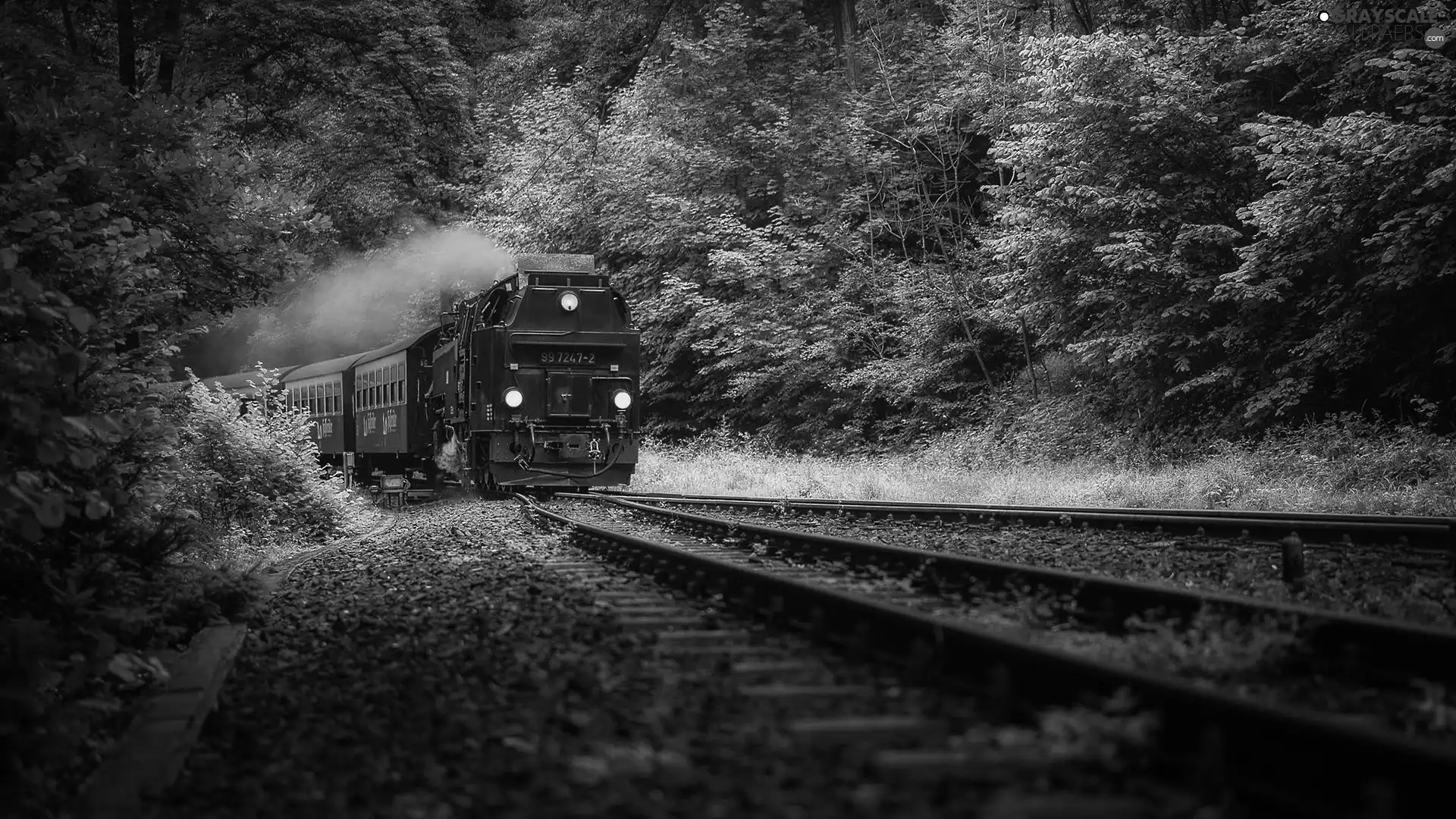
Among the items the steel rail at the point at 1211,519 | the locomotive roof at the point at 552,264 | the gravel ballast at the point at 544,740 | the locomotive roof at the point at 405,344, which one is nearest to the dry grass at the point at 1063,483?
the steel rail at the point at 1211,519

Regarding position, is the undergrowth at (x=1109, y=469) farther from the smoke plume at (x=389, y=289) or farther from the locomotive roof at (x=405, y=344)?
the smoke plume at (x=389, y=289)

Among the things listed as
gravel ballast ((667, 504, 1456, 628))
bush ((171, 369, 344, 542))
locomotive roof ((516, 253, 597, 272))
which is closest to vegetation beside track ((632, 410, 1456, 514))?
gravel ballast ((667, 504, 1456, 628))

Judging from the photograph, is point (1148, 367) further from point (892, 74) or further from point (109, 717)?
point (109, 717)

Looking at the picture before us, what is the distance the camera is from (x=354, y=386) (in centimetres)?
2438

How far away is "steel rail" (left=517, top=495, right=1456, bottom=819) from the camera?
2.66 m

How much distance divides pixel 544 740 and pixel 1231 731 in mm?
2003

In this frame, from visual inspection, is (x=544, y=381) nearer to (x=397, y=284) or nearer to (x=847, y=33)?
(x=847, y=33)

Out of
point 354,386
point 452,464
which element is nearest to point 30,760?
point 452,464

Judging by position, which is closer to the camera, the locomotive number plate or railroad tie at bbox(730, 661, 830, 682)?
railroad tie at bbox(730, 661, 830, 682)

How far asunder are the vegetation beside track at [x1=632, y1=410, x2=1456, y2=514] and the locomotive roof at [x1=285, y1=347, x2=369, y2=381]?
6568mm

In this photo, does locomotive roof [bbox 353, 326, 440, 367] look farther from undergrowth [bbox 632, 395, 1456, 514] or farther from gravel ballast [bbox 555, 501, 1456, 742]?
gravel ballast [bbox 555, 501, 1456, 742]

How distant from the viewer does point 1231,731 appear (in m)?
3.09

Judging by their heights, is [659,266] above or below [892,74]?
below

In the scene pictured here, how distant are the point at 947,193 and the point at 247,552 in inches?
743
